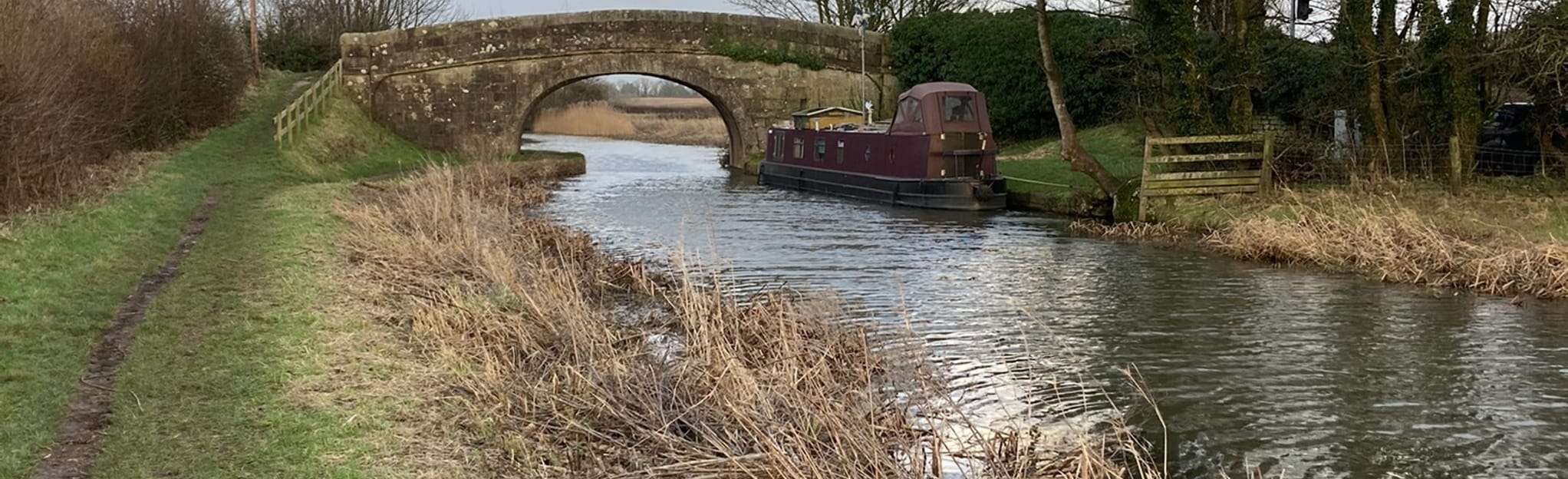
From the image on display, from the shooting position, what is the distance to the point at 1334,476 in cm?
573

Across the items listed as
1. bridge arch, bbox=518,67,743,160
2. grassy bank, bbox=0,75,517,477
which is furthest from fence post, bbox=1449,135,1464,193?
bridge arch, bbox=518,67,743,160

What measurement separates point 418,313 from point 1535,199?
10.5 meters

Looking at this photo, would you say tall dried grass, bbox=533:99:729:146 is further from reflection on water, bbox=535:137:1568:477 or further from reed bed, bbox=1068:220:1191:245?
reflection on water, bbox=535:137:1568:477

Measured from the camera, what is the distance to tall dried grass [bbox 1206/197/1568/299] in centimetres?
1030

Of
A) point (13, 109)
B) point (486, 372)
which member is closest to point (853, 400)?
point (486, 372)

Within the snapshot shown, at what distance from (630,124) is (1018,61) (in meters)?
22.5

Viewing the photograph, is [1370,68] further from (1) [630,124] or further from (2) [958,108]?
(1) [630,124]

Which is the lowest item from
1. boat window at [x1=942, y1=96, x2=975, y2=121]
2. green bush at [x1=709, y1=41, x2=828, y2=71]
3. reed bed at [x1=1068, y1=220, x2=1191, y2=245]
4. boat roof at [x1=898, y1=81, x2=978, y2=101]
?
reed bed at [x1=1068, y1=220, x2=1191, y2=245]

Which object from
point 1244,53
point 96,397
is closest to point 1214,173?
point 1244,53

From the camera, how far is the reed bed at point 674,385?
16.8ft

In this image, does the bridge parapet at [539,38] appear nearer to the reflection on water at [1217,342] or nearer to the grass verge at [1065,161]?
the grass verge at [1065,161]

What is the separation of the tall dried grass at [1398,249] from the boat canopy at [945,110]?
20.2ft

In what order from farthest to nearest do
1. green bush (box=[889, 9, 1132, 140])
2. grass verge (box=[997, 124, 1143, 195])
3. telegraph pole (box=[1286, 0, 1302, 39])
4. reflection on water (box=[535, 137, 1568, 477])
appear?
green bush (box=[889, 9, 1132, 140]), grass verge (box=[997, 124, 1143, 195]), telegraph pole (box=[1286, 0, 1302, 39]), reflection on water (box=[535, 137, 1568, 477])

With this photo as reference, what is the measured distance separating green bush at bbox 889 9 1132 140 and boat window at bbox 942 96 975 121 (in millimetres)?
5313
